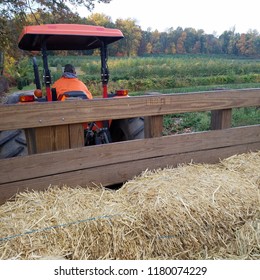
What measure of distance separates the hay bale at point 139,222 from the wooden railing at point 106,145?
149 millimetres

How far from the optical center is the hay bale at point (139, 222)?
1654 mm

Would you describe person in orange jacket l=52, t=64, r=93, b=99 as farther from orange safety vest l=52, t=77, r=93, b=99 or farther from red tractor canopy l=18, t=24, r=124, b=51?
red tractor canopy l=18, t=24, r=124, b=51

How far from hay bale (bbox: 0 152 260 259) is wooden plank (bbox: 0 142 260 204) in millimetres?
70

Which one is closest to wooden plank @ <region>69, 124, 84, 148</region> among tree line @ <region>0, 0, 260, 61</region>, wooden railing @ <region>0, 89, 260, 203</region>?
wooden railing @ <region>0, 89, 260, 203</region>

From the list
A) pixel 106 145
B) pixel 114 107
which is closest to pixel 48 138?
pixel 106 145

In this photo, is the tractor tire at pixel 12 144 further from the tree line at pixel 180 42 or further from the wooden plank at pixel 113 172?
the tree line at pixel 180 42

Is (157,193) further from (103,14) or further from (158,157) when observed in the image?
(103,14)

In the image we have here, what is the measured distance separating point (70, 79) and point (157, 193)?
196cm

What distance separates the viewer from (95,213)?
1811 millimetres

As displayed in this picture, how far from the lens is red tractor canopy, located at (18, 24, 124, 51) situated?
9.30 ft

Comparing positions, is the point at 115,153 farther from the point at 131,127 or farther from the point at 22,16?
the point at 22,16

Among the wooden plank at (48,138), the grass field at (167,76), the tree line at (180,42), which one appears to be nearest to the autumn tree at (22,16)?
the grass field at (167,76)

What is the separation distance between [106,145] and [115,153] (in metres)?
0.11

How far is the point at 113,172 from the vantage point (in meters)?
2.31
